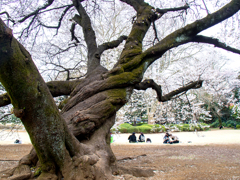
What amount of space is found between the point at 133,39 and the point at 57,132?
9.92ft

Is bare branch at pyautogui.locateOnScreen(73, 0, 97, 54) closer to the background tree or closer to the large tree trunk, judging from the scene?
the background tree

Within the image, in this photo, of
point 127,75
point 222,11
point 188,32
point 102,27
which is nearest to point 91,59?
point 127,75

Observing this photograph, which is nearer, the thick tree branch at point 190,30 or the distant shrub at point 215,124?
the thick tree branch at point 190,30

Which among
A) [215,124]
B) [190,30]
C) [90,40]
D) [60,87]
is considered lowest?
[215,124]

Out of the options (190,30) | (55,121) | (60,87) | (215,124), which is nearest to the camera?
(55,121)

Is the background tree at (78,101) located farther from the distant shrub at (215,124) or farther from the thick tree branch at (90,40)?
the distant shrub at (215,124)

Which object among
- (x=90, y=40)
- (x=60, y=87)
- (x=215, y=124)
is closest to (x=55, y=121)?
(x=60, y=87)

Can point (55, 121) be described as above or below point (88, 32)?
below

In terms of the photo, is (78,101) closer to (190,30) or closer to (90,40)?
(90,40)

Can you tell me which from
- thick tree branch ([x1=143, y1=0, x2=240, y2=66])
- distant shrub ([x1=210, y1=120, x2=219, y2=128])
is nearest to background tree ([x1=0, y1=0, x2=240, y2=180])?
thick tree branch ([x1=143, y1=0, x2=240, y2=66])

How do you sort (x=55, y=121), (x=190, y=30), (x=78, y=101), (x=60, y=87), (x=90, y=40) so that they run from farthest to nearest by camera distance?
1. (x=90, y=40)
2. (x=190, y=30)
3. (x=60, y=87)
4. (x=78, y=101)
5. (x=55, y=121)

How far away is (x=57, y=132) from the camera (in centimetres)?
189

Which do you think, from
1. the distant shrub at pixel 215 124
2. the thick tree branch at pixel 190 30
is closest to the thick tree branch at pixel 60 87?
the thick tree branch at pixel 190 30

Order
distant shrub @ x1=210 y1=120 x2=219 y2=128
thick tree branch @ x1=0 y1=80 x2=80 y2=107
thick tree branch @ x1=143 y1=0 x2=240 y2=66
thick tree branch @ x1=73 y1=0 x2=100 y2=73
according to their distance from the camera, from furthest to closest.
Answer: distant shrub @ x1=210 y1=120 x2=219 y2=128, thick tree branch @ x1=73 y1=0 x2=100 y2=73, thick tree branch @ x1=143 y1=0 x2=240 y2=66, thick tree branch @ x1=0 y1=80 x2=80 y2=107
